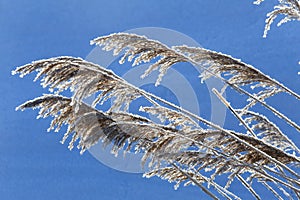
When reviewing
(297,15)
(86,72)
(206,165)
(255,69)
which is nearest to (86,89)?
(86,72)

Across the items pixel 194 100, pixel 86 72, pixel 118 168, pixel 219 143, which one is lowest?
pixel 118 168

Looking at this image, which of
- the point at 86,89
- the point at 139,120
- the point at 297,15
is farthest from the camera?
the point at 297,15

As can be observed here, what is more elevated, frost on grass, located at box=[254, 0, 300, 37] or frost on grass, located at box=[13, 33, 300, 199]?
frost on grass, located at box=[254, 0, 300, 37]

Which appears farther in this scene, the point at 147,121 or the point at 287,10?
the point at 287,10

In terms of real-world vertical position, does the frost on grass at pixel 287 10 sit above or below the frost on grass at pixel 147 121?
above

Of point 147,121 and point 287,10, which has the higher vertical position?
point 287,10

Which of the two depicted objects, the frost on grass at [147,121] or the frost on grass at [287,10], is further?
the frost on grass at [287,10]

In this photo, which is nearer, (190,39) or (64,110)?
(64,110)

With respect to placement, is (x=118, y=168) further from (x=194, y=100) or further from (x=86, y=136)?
(x=194, y=100)

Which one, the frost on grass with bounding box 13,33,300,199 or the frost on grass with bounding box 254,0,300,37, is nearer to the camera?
the frost on grass with bounding box 13,33,300,199

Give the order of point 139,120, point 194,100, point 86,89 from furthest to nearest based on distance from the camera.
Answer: point 194,100 < point 139,120 < point 86,89

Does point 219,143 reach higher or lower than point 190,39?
lower
